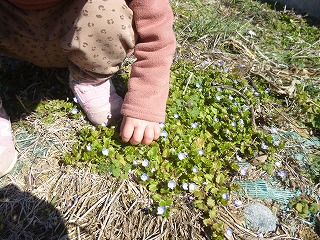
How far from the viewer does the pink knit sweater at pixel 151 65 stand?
1.97 m

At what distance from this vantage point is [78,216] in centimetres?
185

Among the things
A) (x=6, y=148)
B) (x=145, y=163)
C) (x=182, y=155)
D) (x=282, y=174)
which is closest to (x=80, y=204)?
(x=145, y=163)

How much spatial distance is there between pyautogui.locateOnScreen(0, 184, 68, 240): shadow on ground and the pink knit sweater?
2.20ft

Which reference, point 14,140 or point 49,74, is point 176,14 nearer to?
point 49,74

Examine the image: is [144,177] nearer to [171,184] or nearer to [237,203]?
[171,184]

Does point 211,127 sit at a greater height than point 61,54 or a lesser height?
lesser

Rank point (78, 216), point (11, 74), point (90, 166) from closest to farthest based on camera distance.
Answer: point (78, 216), point (90, 166), point (11, 74)

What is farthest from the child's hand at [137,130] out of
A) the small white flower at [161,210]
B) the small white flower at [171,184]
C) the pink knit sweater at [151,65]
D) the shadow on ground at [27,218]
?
the shadow on ground at [27,218]

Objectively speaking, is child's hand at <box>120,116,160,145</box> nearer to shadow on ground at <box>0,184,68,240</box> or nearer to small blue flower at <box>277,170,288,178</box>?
shadow on ground at <box>0,184,68,240</box>

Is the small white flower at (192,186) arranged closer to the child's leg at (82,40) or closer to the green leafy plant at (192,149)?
the green leafy plant at (192,149)

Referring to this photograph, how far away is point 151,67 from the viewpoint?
6.72ft

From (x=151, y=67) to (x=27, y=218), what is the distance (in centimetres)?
105

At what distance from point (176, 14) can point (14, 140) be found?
2.17 metres

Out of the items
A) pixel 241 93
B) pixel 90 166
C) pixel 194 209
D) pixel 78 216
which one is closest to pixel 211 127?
pixel 241 93
